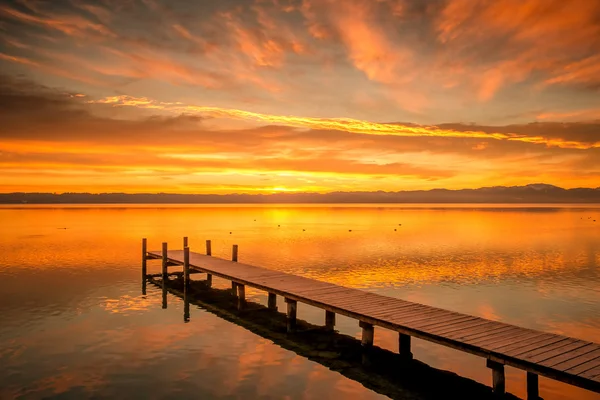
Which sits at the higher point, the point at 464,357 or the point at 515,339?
the point at 515,339

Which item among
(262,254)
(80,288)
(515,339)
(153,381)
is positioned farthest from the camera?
(262,254)

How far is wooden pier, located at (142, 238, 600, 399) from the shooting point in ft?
35.4

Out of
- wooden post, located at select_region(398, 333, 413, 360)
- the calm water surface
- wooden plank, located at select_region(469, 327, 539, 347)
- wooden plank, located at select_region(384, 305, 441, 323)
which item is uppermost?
wooden plank, located at select_region(384, 305, 441, 323)

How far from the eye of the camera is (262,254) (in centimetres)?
4738

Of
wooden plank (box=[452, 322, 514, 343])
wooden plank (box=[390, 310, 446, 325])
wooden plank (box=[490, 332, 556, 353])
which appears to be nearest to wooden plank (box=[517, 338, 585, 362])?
wooden plank (box=[490, 332, 556, 353])

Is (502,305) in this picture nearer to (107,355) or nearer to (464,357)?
(464,357)

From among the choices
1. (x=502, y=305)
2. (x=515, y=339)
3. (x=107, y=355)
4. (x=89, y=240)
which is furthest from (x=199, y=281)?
(x=89, y=240)

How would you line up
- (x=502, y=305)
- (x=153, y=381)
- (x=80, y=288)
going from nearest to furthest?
1. (x=153, y=381)
2. (x=502, y=305)
3. (x=80, y=288)

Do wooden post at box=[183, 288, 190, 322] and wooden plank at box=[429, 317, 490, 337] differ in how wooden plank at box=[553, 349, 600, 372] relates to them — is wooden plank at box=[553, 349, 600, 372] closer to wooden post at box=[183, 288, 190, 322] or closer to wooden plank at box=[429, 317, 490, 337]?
wooden plank at box=[429, 317, 490, 337]

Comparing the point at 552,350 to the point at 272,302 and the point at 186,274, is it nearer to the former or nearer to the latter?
the point at 272,302

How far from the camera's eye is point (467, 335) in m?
13.0

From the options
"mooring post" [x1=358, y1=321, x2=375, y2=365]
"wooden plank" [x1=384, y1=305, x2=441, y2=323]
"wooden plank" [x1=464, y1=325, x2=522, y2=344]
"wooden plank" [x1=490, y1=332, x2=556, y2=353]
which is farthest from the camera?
"mooring post" [x1=358, y1=321, x2=375, y2=365]

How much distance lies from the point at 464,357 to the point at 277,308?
32.0 ft

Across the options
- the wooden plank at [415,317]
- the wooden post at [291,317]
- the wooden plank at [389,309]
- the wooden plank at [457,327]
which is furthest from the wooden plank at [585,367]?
the wooden post at [291,317]
